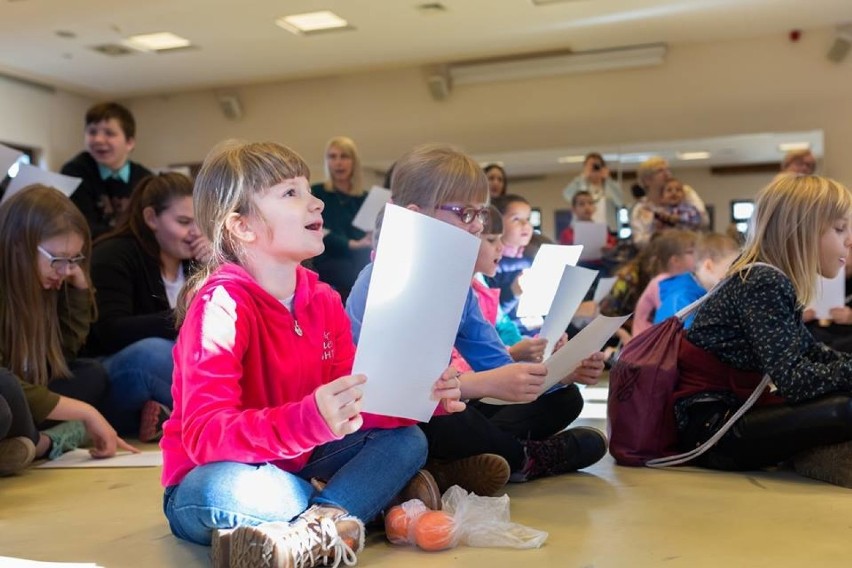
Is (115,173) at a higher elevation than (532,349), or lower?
higher

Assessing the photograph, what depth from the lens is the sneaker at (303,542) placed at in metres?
1.13

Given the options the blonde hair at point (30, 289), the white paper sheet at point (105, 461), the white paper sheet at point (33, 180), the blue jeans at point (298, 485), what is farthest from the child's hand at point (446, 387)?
the white paper sheet at point (33, 180)

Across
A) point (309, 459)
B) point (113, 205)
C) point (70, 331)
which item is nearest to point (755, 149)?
point (113, 205)

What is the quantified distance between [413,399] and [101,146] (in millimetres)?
2602

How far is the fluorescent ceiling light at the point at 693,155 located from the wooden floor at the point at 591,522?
16.4 ft

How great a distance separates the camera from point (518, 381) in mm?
1550

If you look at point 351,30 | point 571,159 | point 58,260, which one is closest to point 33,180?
point 58,260

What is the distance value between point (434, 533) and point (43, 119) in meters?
7.38

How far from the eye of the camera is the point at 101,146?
3.41 metres

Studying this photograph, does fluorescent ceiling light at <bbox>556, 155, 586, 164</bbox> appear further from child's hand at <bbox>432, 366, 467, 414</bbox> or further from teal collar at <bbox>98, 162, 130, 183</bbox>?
child's hand at <bbox>432, 366, 467, 414</bbox>

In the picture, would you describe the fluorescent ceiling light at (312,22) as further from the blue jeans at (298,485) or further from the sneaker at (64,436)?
the blue jeans at (298,485)

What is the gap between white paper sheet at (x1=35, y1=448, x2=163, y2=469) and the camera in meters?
2.12

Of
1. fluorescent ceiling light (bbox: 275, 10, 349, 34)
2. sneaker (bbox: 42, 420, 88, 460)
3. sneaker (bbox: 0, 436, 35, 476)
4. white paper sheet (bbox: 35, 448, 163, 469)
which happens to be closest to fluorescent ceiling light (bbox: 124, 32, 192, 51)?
fluorescent ceiling light (bbox: 275, 10, 349, 34)

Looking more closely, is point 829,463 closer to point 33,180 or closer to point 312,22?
point 33,180
